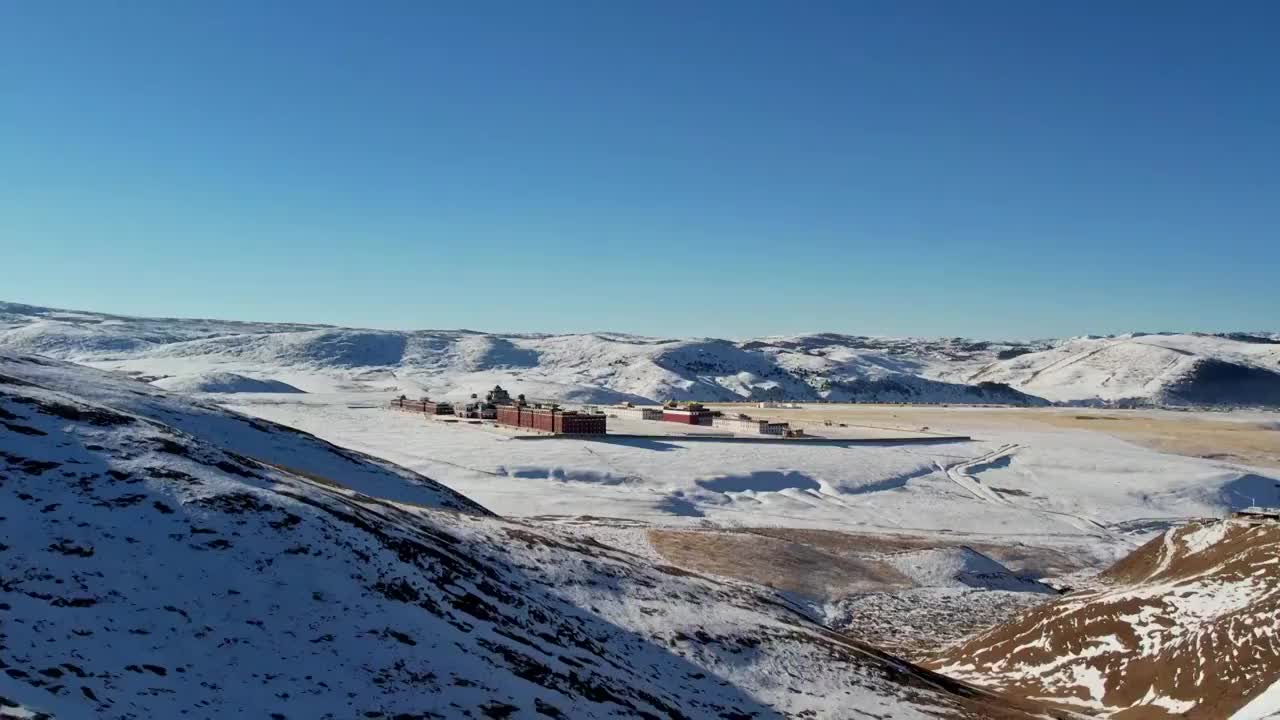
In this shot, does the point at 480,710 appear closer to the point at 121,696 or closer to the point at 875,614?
the point at 121,696

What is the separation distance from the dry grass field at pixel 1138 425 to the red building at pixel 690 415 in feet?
44.5

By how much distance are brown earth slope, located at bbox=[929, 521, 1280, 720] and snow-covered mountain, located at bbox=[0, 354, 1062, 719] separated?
266 cm

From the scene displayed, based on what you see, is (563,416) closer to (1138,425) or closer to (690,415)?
(690,415)

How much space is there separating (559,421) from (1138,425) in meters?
95.6

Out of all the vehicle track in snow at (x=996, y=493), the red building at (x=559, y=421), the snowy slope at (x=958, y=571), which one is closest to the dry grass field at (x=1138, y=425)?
the vehicle track in snow at (x=996, y=493)

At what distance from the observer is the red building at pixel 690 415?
113m

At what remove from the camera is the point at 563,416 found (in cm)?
9031

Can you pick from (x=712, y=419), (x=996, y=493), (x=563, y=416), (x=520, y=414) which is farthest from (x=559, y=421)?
(x=996, y=493)

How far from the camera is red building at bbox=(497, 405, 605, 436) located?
90.2 metres

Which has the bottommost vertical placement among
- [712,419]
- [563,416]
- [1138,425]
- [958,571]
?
[958,571]

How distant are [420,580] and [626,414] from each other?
359 feet

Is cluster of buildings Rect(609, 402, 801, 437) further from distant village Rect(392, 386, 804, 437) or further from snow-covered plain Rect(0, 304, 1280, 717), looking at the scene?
snow-covered plain Rect(0, 304, 1280, 717)

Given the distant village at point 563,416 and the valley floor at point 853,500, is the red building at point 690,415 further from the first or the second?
the valley floor at point 853,500

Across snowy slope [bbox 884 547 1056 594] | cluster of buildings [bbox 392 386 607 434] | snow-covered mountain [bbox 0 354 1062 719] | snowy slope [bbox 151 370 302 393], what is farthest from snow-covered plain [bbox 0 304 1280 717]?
snowy slope [bbox 151 370 302 393]
